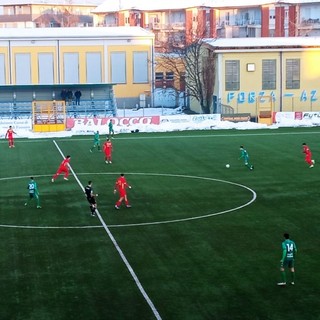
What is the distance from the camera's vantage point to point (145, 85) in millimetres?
91188

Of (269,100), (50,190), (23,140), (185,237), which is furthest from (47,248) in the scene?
(269,100)

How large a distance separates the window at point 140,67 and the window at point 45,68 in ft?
30.6

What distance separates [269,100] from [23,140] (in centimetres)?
2558

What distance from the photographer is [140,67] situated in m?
90.8

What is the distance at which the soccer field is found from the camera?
21.6 metres

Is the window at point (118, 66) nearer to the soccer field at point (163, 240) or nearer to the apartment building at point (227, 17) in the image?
the apartment building at point (227, 17)

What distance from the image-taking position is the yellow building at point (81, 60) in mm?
87000

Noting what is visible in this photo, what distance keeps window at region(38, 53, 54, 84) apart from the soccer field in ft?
124

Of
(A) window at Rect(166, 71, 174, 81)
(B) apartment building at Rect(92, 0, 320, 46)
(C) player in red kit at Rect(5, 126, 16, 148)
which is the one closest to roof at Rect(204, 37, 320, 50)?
(A) window at Rect(166, 71, 174, 81)

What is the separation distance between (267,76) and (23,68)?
88.2 feet

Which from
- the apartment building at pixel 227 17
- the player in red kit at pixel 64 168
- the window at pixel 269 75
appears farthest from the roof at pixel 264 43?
the apartment building at pixel 227 17

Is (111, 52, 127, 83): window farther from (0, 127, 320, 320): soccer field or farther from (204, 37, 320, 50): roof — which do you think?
(0, 127, 320, 320): soccer field

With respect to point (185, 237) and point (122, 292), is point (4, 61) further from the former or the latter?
point (122, 292)

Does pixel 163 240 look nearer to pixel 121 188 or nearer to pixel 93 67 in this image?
pixel 121 188
